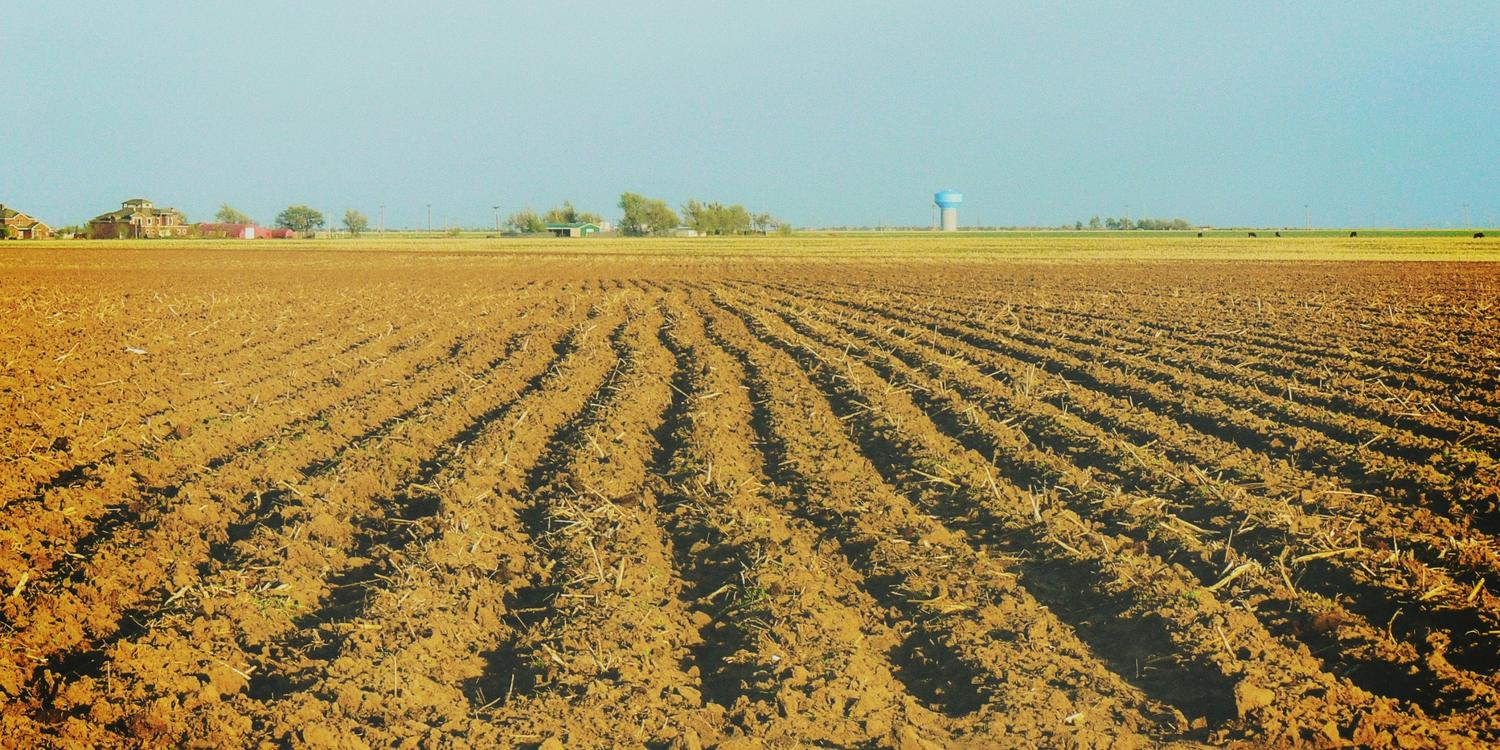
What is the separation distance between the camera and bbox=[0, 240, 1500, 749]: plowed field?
4.18m

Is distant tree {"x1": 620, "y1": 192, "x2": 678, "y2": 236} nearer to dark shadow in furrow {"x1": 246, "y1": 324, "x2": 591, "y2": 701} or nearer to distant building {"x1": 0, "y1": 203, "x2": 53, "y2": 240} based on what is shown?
distant building {"x1": 0, "y1": 203, "x2": 53, "y2": 240}

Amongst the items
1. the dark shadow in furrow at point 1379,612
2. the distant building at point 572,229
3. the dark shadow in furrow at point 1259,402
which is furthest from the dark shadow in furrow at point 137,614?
the distant building at point 572,229

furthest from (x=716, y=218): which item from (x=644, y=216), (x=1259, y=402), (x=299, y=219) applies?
(x=1259, y=402)

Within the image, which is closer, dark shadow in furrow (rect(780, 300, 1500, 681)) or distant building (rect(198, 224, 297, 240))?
dark shadow in furrow (rect(780, 300, 1500, 681))

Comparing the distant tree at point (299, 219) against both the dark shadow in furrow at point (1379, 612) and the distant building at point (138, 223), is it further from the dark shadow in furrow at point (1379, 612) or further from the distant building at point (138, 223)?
the dark shadow in furrow at point (1379, 612)

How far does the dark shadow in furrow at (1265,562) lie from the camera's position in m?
4.34

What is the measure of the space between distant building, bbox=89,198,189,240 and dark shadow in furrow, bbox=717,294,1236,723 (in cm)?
11191

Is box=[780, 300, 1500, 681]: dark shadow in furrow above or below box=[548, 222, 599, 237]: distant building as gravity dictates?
below

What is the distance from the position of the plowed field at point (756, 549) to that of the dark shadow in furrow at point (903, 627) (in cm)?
3

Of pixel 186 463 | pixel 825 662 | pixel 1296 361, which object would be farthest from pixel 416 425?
pixel 1296 361

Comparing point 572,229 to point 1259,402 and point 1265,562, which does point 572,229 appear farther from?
point 1265,562

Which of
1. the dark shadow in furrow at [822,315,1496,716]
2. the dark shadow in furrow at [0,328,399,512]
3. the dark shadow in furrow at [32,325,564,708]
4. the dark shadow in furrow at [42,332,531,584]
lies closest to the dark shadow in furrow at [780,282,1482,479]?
the dark shadow in furrow at [822,315,1496,716]

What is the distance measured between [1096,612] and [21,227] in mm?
116483

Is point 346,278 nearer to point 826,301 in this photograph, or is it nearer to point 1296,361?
point 826,301
